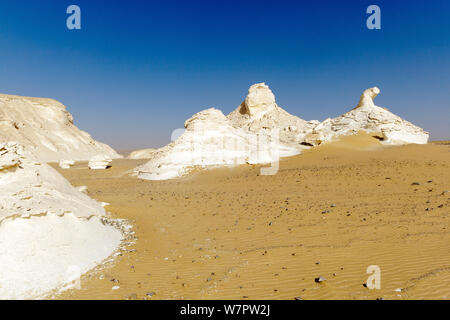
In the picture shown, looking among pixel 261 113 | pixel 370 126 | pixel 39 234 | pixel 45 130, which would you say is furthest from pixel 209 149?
pixel 45 130

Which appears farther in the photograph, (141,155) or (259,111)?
(141,155)

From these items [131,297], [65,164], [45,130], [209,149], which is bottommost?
Answer: [131,297]

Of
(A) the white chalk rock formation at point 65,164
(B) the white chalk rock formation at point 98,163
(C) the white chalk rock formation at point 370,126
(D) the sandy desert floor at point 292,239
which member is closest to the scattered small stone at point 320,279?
(D) the sandy desert floor at point 292,239

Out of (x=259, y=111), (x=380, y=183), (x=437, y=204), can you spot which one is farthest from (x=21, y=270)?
(x=259, y=111)

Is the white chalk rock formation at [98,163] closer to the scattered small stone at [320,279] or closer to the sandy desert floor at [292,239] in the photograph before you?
the sandy desert floor at [292,239]

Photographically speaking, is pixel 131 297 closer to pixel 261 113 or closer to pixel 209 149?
pixel 209 149

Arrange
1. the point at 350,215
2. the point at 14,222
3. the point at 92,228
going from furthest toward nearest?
the point at 350,215 → the point at 92,228 → the point at 14,222

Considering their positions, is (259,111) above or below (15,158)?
above
